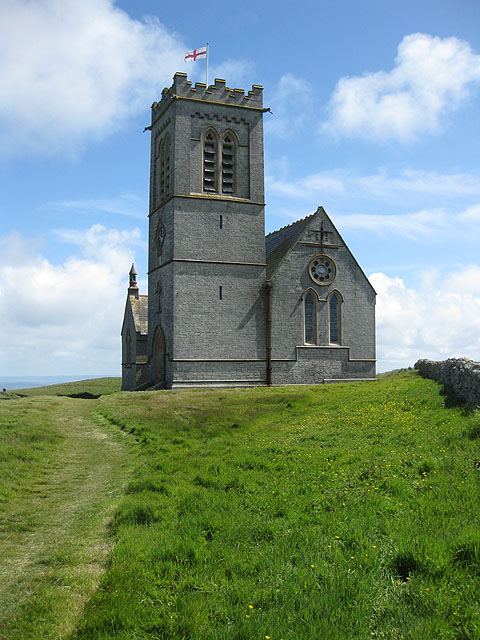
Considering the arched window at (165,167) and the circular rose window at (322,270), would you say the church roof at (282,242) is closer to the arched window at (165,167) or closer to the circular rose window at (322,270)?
the circular rose window at (322,270)

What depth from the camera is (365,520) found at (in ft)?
25.5

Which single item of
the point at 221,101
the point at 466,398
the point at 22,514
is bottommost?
the point at 22,514

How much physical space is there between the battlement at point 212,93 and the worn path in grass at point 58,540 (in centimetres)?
2863

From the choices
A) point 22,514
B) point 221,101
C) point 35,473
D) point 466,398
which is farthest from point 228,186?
point 22,514

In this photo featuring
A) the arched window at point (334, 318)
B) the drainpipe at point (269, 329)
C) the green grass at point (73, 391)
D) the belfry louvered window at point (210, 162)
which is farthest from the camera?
the green grass at point (73, 391)

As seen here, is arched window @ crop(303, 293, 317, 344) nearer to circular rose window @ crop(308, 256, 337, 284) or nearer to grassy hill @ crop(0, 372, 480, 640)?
circular rose window @ crop(308, 256, 337, 284)

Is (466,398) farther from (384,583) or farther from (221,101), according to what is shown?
(221,101)

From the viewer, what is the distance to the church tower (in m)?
35.1

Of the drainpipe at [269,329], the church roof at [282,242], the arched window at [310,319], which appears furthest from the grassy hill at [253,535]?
the church roof at [282,242]

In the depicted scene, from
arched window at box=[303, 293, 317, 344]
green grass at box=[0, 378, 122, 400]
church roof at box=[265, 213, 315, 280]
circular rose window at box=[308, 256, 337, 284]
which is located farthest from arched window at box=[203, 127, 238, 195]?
green grass at box=[0, 378, 122, 400]

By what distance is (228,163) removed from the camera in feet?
124

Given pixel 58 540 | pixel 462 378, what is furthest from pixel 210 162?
pixel 58 540

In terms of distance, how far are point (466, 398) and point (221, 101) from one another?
2919cm

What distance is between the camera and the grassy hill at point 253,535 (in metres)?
5.56
